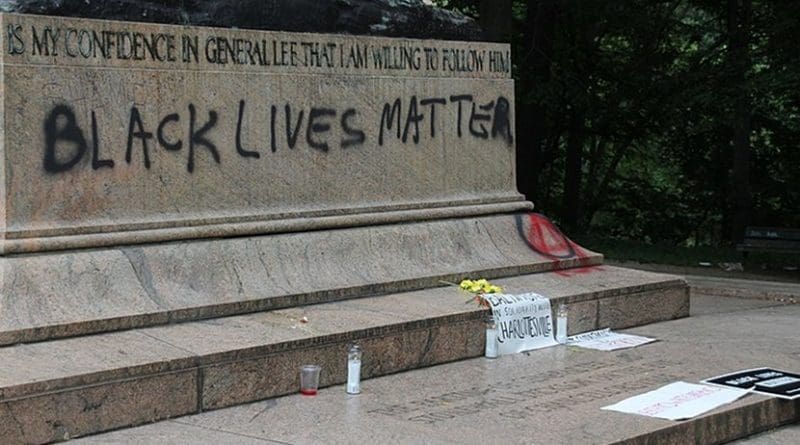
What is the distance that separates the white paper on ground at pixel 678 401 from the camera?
23.2 feet

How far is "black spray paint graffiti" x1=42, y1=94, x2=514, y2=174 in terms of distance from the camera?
7.49 meters

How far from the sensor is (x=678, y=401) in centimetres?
738

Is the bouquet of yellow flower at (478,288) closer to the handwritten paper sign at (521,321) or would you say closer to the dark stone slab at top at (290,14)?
the handwritten paper sign at (521,321)

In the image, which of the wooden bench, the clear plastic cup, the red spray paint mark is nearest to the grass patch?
the wooden bench

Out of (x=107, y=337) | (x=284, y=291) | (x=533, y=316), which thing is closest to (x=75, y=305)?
(x=107, y=337)

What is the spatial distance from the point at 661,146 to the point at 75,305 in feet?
65.3

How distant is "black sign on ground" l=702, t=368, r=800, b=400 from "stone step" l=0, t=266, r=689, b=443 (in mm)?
1461

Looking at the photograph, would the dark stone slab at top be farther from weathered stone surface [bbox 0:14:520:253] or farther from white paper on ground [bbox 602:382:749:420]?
white paper on ground [bbox 602:382:749:420]

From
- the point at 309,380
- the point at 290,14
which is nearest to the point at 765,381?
the point at 309,380

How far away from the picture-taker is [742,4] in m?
21.3

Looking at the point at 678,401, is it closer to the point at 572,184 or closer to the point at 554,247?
the point at 554,247

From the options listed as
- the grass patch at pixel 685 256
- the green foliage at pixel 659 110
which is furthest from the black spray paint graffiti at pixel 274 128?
the grass patch at pixel 685 256

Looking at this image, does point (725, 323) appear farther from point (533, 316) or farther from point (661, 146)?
point (661, 146)

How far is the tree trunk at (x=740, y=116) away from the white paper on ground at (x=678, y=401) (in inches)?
405
